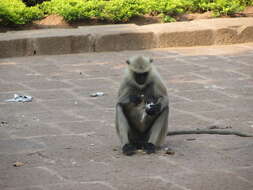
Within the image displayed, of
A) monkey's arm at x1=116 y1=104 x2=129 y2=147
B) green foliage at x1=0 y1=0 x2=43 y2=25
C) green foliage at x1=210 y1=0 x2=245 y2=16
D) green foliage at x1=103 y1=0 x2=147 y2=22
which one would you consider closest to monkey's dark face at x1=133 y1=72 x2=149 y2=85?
monkey's arm at x1=116 y1=104 x2=129 y2=147

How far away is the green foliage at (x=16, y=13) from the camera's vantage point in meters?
10.9

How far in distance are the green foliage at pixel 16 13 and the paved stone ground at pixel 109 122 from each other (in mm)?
1050

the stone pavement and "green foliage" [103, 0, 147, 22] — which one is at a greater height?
"green foliage" [103, 0, 147, 22]

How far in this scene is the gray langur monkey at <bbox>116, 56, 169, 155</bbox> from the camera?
6004mm

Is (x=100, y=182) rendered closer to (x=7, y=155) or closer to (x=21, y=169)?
(x=21, y=169)

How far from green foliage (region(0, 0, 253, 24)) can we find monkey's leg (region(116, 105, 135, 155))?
5213mm

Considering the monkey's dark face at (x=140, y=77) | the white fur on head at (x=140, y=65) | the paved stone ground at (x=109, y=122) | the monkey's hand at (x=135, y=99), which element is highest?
the white fur on head at (x=140, y=65)

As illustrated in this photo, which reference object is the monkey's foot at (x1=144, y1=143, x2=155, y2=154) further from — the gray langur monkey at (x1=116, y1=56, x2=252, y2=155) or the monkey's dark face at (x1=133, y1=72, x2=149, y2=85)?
the monkey's dark face at (x1=133, y1=72, x2=149, y2=85)

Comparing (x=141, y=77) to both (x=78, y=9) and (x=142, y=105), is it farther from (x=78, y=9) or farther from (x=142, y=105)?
(x=78, y=9)

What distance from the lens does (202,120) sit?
730cm

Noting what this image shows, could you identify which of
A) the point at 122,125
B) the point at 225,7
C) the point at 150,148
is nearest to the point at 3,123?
the point at 122,125

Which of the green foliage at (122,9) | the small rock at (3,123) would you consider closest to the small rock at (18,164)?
the small rock at (3,123)

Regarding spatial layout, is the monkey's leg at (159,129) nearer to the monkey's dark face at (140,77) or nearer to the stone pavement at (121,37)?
the monkey's dark face at (140,77)

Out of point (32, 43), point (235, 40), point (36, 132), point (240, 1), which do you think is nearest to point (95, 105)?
point (36, 132)
